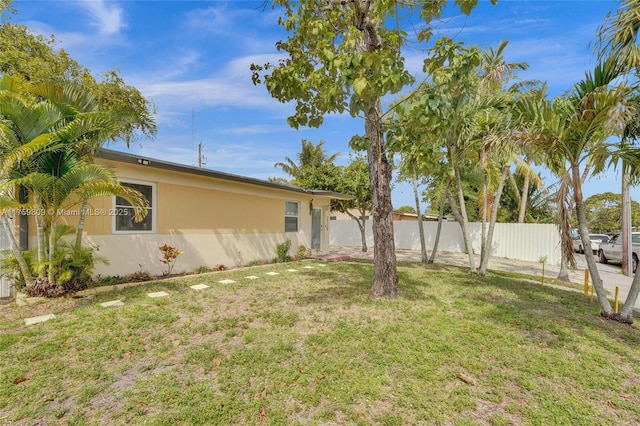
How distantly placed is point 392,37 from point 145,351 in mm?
5423

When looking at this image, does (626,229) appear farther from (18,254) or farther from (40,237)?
(18,254)

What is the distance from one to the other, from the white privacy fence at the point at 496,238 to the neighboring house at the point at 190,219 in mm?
8740

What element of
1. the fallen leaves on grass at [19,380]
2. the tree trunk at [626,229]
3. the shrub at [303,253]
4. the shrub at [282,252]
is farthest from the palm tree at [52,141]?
the tree trunk at [626,229]

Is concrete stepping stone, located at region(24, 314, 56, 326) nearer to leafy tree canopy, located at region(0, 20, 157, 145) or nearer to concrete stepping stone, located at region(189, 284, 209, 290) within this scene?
concrete stepping stone, located at region(189, 284, 209, 290)

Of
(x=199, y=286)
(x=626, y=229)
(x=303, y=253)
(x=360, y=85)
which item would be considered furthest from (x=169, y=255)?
(x=626, y=229)

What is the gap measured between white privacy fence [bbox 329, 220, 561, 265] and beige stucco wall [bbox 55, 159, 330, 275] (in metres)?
9.37

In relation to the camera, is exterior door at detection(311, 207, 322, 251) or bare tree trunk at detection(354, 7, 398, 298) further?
exterior door at detection(311, 207, 322, 251)

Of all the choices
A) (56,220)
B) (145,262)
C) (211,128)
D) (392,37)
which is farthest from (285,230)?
(211,128)

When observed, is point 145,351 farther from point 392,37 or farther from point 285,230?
point 285,230

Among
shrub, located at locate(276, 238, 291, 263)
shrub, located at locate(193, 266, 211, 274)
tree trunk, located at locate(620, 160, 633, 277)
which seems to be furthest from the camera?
shrub, located at locate(276, 238, 291, 263)

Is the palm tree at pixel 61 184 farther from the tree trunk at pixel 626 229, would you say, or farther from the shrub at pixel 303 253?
the tree trunk at pixel 626 229

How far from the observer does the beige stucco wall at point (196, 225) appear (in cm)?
648

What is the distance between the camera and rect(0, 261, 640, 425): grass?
246cm

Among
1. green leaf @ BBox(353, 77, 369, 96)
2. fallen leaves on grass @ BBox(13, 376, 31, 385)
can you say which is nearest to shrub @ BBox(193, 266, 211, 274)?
fallen leaves on grass @ BBox(13, 376, 31, 385)
